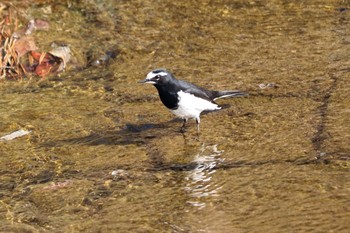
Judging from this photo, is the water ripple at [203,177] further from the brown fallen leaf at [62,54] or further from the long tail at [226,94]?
the brown fallen leaf at [62,54]

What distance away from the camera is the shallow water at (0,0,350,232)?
6.00 m

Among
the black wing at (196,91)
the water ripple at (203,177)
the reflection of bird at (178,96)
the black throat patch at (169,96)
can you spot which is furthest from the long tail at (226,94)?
the water ripple at (203,177)

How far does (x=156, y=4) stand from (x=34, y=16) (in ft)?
5.39

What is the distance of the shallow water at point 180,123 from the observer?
5996 mm

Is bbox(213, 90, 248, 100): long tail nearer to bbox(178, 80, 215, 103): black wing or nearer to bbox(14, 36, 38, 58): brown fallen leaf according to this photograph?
bbox(178, 80, 215, 103): black wing

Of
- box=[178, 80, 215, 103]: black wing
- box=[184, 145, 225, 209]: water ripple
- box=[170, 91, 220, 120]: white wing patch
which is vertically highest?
box=[178, 80, 215, 103]: black wing

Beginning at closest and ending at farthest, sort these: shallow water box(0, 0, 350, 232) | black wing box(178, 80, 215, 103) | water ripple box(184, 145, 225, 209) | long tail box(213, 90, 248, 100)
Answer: shallow water box(0, 0, 350, 232), water ripple box(184, 145, 225, 209), black wing box(178, 80, 215, 103), long tail box(213, 90, 248, 100)

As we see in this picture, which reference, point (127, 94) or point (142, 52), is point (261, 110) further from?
point (142, 52)

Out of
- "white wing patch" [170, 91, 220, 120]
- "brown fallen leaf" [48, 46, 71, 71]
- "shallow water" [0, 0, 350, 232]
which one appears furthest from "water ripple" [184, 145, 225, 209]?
"brown fallen leaf" [48, 46, 71, 71]

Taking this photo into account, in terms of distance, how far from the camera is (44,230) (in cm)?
593

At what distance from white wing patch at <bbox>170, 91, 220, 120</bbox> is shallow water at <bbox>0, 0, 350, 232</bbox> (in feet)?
0.52

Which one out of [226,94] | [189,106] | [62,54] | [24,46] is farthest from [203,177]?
[24,46]

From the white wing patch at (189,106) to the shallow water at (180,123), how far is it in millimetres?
159

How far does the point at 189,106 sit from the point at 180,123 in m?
0.49
